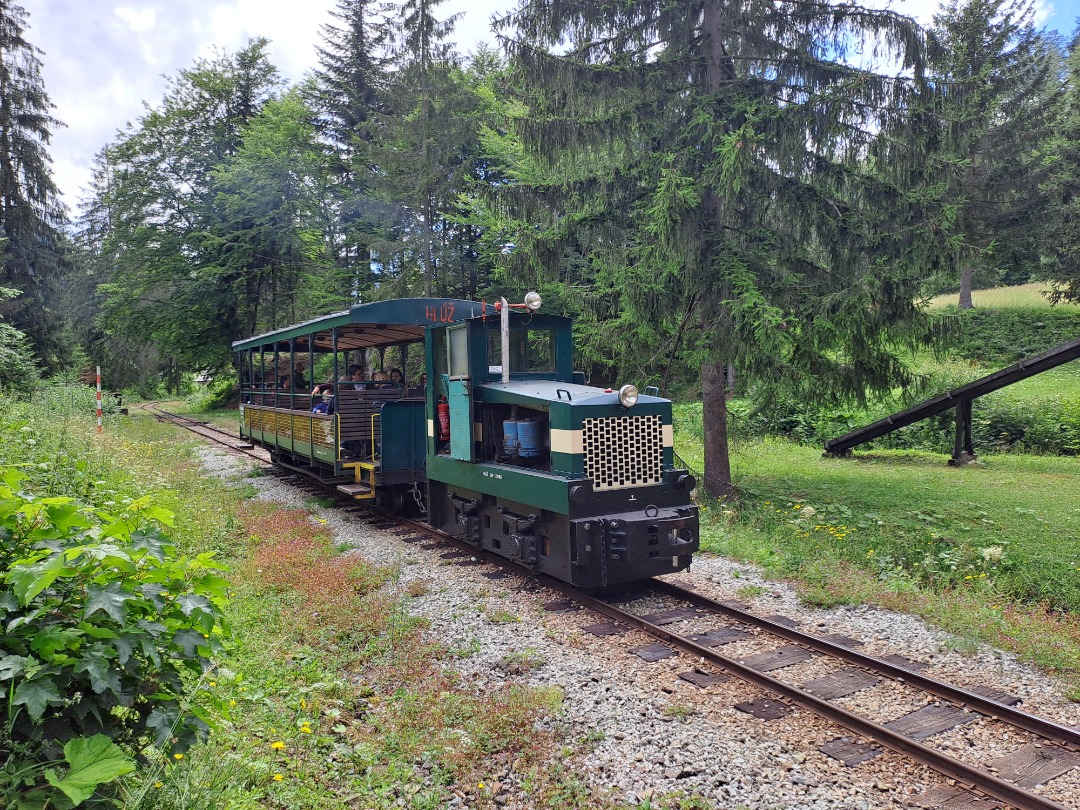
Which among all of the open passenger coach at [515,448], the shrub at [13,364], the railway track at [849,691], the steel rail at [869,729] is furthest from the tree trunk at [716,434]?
the shrub at [13,364]

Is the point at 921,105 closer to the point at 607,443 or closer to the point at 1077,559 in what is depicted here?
the point at 1077,559

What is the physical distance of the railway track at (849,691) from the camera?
3562 mm

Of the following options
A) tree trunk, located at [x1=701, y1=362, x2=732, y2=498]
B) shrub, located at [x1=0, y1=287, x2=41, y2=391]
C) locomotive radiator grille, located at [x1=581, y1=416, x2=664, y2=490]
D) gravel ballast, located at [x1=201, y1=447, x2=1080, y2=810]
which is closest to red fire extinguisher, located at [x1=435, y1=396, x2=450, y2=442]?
gravel ballast, located at [x1=201, y1=447, x2=1080, y2=810]

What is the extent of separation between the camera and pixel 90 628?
2201mm

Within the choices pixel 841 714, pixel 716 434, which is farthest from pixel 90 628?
pixel 716 434

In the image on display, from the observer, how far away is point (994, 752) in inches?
151

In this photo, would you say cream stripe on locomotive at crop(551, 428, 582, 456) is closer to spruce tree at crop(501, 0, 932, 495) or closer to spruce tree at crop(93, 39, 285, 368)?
spruce tree at crop(501, 0, 932, 495)

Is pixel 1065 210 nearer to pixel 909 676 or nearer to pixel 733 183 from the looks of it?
pixel 733 183

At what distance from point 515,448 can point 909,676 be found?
397 cm

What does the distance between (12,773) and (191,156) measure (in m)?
32.2

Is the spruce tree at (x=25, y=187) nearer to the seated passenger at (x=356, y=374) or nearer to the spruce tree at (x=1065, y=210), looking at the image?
the seated passenger at (x=356, y=374)

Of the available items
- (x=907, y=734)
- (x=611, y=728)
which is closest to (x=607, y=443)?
(x=611, y=728)

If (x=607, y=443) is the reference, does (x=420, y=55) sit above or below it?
above

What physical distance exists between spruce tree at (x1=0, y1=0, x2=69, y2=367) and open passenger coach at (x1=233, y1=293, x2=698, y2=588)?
20.1 meters
